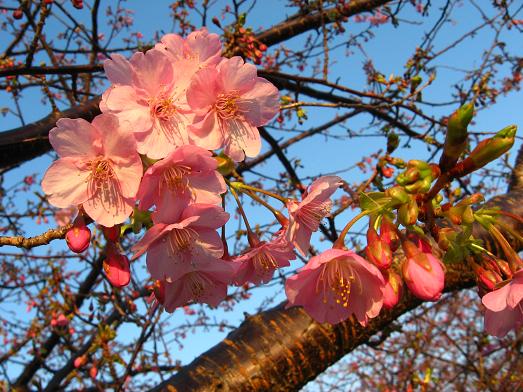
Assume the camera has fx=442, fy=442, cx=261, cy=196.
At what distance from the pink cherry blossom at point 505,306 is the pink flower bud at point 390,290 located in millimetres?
196

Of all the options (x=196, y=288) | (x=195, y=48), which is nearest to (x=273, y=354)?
(x=196, y=288)

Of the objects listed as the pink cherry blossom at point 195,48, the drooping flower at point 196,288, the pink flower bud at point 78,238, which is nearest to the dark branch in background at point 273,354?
the drooping flower at point 196,288

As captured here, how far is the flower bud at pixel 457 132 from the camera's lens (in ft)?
2.75

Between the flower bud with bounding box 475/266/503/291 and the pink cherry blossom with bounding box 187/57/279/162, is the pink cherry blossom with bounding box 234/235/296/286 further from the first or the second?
→ the flower bud with bounding box 475/266/503/291

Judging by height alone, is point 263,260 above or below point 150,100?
below

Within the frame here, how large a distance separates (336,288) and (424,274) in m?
0.28

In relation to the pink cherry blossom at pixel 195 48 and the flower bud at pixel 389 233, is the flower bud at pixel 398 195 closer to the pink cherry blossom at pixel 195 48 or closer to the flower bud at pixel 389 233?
the flower bud at pixel 389 233

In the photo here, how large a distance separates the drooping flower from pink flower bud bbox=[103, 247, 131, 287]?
4.3 inches

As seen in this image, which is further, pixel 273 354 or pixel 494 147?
pixel 273 354

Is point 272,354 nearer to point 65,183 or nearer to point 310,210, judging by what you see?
point 310,210

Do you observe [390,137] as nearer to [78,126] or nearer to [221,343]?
[221,343]

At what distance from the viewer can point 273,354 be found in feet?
6.53

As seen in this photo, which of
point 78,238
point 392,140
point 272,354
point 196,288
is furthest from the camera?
point 392,140

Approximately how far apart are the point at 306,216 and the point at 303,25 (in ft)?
10.7
